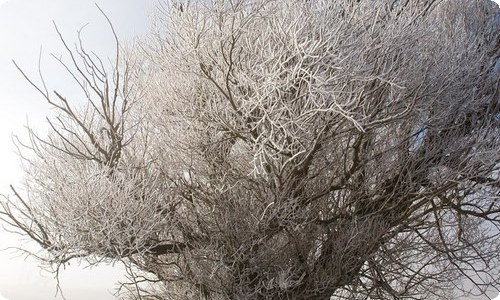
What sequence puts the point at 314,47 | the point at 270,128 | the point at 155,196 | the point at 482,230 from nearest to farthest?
1. the point at 314,47
2. the point at 270,128
3. the point at 155,196
4. the point at 482,230

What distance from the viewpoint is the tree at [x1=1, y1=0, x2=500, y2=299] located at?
16.0 feet

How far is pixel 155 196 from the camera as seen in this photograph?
5.64m

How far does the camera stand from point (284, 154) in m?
5.04

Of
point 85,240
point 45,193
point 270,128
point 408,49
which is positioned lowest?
point 85,240

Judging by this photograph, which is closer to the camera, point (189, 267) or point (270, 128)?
point (270, 128)

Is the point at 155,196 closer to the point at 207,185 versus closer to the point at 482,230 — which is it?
the point at 207,185

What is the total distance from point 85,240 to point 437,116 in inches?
161

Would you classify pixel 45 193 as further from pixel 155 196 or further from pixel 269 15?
pixel 269 15

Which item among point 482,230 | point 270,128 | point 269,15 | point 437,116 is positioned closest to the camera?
point 270,128

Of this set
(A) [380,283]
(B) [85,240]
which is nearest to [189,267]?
(B) [85,240]

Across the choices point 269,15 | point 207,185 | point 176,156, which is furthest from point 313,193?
point 269,15

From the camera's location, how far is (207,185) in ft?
20.4

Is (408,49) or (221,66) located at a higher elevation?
(408,49)

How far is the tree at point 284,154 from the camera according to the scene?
16.0 ft
